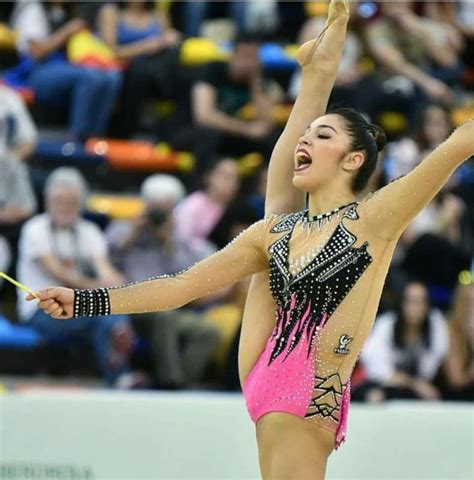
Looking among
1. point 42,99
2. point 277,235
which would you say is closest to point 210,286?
point 277,235

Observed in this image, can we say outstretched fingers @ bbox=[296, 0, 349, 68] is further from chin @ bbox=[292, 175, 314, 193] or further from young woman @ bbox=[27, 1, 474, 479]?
chin @ bbox=[292, 175, 314, 193]

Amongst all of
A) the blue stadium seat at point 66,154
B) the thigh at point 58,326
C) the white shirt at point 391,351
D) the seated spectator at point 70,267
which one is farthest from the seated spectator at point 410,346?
the blue stadium seat at point 66,154

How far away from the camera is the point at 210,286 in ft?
11.7

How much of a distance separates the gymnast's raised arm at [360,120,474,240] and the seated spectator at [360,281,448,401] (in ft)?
10.5

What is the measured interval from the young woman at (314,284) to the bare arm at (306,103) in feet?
0.49

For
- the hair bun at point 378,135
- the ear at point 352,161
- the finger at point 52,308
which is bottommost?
the finger at point 52,308

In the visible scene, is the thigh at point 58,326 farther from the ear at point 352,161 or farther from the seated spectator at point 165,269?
the ear at point 352,161

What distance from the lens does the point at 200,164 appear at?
7.83 m

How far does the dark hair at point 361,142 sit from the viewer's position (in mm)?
3582

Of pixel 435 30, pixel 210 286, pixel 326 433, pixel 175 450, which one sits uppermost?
pixel 435 30

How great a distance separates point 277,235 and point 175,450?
1.95m

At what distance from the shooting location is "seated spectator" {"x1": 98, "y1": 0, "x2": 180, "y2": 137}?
8.26 metres

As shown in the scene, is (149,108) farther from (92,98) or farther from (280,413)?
(280,413)

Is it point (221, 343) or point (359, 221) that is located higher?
point (359, 221)
